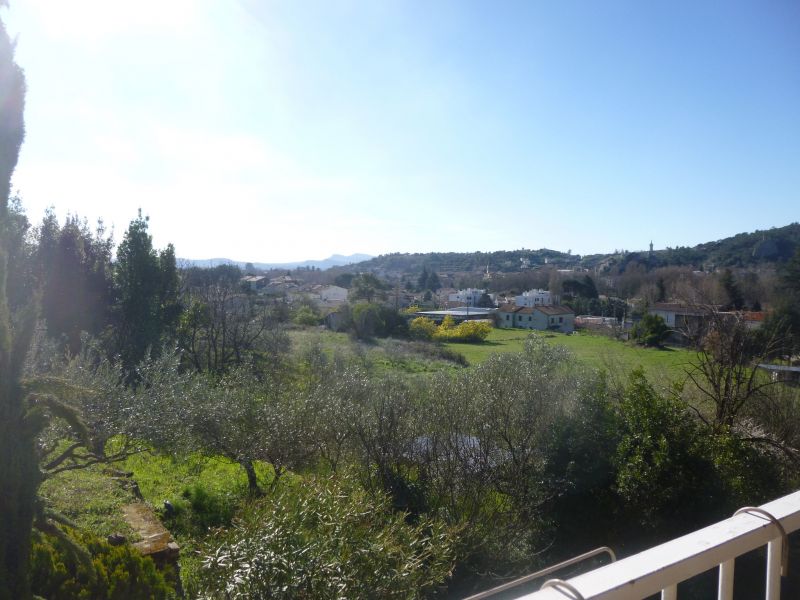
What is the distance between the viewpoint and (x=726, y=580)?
1.07 m

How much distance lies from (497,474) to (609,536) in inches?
88.5

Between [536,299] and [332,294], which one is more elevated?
[332,294]

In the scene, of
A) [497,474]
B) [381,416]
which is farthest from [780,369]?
[381,416]

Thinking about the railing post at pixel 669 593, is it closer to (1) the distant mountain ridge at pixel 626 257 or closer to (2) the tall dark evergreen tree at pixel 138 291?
(2) the tall dark evergreen tree at pixel 138 291

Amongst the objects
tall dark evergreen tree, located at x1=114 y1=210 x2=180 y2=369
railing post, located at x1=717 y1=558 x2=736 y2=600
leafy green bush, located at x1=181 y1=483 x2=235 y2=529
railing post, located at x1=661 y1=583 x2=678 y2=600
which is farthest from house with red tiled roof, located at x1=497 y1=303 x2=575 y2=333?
railing post, located at x1=661 y1=583 x2=678 y2=600

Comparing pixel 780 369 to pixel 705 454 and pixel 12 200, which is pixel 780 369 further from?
pixel 12 200

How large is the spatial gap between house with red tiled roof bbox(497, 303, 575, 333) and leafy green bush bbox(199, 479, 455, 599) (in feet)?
93.4

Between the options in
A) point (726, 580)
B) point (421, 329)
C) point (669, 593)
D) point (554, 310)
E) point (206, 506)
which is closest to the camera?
point (669, 593)

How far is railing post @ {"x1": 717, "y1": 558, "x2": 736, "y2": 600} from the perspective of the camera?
1.05m

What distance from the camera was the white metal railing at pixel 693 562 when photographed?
80 centimetres

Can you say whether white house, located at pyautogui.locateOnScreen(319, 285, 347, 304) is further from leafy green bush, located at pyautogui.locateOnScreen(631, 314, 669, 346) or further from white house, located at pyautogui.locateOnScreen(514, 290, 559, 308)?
leafy green bush, located at pyautogui.locateOnScreen(631, 314, 669, 346)

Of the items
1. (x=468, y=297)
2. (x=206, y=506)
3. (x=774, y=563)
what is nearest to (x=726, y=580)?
(x=774, y=563)

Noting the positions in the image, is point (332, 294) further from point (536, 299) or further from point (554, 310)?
point (554, 310)

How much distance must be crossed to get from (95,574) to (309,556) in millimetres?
1856
